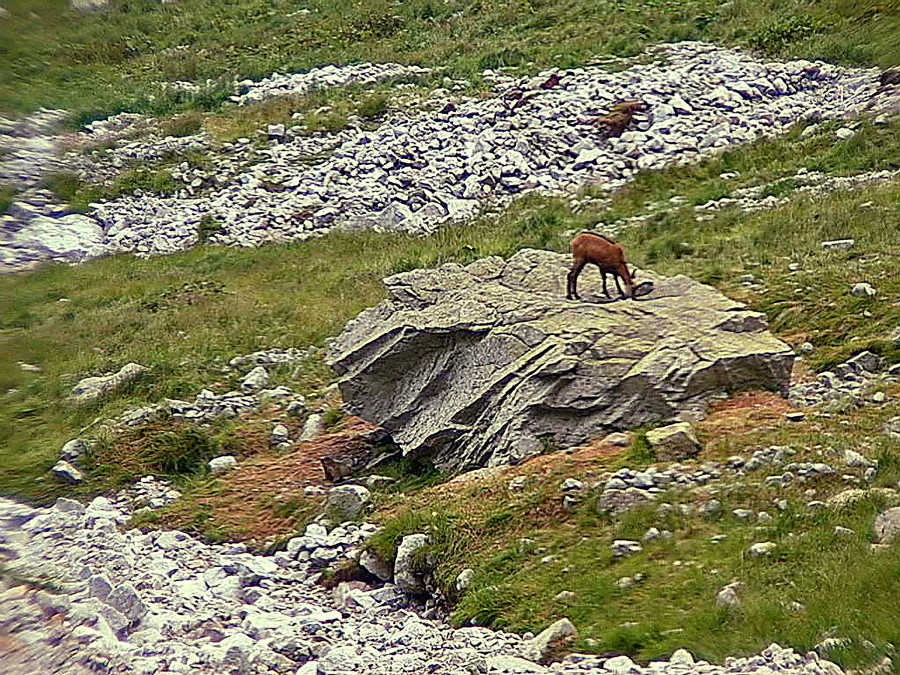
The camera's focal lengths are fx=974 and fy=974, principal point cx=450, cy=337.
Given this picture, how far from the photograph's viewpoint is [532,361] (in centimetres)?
1153

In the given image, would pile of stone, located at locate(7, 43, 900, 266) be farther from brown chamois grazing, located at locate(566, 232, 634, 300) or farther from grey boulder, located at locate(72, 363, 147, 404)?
brown chamois grazing, located at locate(566, 232, 634, 300)

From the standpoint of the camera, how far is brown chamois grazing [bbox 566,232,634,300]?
12953 millimetres

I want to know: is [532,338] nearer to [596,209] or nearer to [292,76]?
[596,209]

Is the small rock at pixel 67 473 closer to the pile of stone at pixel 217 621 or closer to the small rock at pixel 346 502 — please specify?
the pile of stone at pixel 217 621

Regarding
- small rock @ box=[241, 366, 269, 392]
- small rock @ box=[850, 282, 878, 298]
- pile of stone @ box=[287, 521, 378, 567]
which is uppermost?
small rock @ box=[850, 282, 878, 298]

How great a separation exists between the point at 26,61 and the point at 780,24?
36.3 metres

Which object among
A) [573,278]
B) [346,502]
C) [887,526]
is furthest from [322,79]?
[887,526]

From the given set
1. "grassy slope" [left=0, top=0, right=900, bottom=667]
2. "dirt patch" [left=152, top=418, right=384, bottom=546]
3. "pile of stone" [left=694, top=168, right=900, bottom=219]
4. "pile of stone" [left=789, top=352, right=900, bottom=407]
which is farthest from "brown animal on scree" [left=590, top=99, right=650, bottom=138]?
"pile of stone" [left=789, top=352, right=900, bottom=407]

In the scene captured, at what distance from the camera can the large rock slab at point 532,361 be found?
11.0 metres

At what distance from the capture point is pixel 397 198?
2752 cm

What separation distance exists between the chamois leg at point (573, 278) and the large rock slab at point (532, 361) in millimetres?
220

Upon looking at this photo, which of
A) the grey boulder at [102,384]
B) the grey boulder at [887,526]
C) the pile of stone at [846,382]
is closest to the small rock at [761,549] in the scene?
the grey boulder at [887,526]

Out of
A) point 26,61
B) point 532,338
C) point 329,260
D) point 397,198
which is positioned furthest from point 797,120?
point 26,61

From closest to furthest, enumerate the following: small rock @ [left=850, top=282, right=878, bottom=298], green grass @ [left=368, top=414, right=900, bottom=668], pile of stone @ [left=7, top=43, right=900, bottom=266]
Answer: green grass @ [left=368, top=414, right=900, bottom=668], small rock @ [left=850, top=282, right=878, bottom=298], pile of stone @ [left=7, top=43, right=900, bottom=266]
